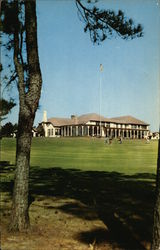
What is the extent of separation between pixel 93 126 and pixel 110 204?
96.4 meters

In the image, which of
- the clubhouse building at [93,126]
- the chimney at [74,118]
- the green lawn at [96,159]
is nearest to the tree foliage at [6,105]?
the green lawn at [96,159]

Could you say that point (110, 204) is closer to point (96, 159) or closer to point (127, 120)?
point (96, 159)

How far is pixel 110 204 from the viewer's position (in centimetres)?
898

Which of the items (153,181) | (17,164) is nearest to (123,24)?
(17,164)

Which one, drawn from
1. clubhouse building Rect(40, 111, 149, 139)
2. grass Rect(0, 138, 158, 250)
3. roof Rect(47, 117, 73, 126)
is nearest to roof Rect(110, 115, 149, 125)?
clubhouse building Rect(40, 111, 149, 139)

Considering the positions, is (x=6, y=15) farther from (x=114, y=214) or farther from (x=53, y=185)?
(x=53, y=185)

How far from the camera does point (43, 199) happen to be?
9.65m

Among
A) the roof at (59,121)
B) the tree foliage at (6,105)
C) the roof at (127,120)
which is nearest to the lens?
the tree foliage at (6,105)

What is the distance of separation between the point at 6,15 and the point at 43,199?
17.3ft

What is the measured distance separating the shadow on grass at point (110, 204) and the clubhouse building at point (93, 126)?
86581 mm

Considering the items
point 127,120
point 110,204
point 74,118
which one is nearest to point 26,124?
point 110,204

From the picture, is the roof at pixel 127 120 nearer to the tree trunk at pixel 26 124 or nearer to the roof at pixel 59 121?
the roof at pixel 59 121

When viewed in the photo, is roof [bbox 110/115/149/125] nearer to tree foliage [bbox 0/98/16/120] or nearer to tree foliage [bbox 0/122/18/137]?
tree foliage [bbox 0/122/18/137]

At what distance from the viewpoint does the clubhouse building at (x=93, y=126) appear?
105 metres
